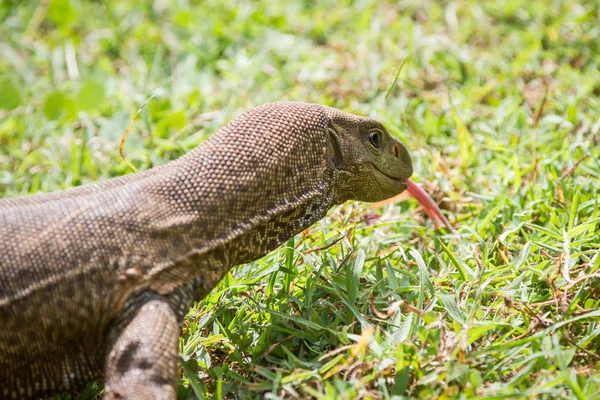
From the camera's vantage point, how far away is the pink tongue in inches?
147

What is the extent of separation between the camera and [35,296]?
2459 mm

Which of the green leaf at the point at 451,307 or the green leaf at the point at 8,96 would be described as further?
the green leaf at the point at 8,96

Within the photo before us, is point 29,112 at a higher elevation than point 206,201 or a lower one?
lower

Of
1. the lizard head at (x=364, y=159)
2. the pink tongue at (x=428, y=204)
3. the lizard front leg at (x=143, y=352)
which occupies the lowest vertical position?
the pink tongue at (x=428, y=204)

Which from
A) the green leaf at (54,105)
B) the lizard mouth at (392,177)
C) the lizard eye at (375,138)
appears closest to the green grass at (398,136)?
the green leaf at (54,105)

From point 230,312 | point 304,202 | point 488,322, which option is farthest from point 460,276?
point 230,312

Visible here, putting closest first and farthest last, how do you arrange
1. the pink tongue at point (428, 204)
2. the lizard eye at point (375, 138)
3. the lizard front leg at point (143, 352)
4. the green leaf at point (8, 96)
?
the lizard front leg at point (143, 352)
the lizard eye at point (375, 138)
the pink tongue at point (428, 204)
the green leaf at point (8, 96)

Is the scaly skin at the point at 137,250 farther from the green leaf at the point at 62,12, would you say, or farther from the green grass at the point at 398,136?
the green leaf at the point at 62,12

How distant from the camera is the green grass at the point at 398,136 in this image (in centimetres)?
277

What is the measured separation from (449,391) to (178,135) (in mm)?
2854

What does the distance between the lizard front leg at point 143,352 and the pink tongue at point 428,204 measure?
1621mm

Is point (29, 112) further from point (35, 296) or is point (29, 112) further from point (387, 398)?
point (387, 398)

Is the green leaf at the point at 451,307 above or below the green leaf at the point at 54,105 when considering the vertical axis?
below

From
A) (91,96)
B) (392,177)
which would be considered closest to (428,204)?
(392,177)
